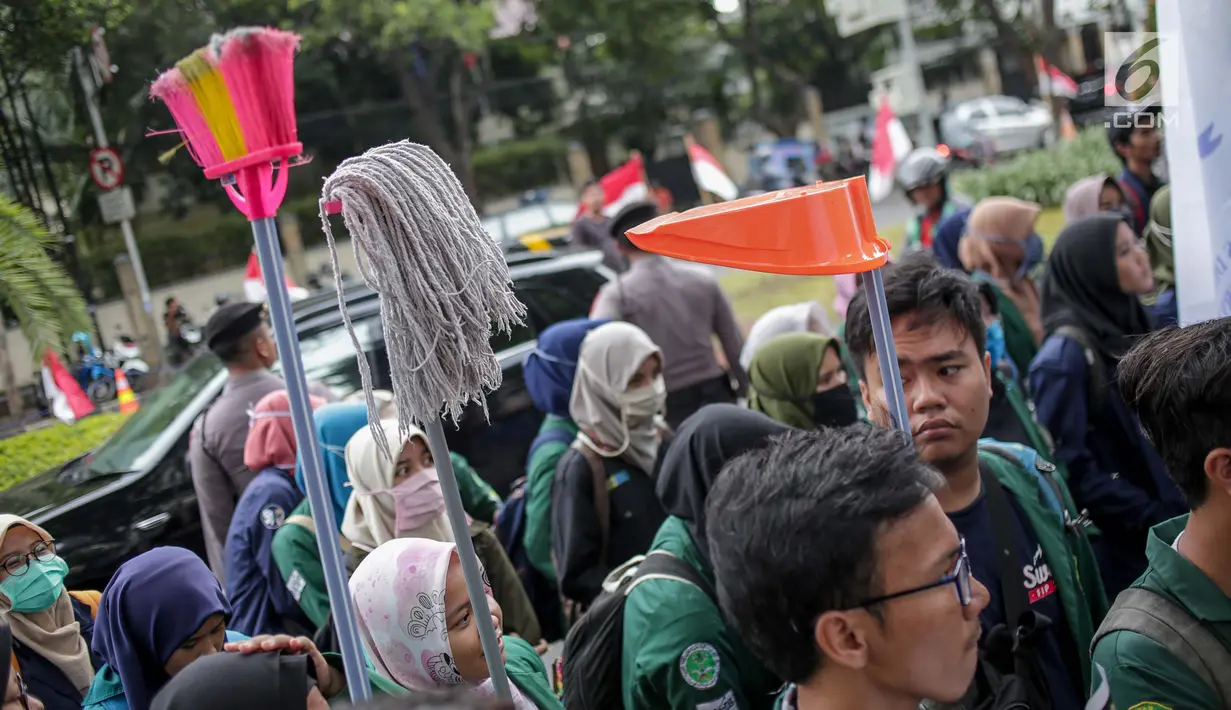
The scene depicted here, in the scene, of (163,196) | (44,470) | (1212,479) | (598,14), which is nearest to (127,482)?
(44,470)

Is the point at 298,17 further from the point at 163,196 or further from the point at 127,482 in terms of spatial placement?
the point at 127,482

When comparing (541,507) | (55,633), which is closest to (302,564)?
(55,633)

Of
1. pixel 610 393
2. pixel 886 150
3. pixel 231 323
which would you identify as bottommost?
pixel 610 393

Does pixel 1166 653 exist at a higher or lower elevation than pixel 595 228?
lower

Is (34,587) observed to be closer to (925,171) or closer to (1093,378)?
(1093,378)

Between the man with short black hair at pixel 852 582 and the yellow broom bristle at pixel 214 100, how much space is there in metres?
1.04

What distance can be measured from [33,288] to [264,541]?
1.24 m

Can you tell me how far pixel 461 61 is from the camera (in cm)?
2592

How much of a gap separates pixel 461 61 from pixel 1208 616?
25.4 metres

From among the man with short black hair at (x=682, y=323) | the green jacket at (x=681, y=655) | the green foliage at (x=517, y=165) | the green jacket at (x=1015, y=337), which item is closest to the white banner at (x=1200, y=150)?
the green jacket at (x=681, y=655)

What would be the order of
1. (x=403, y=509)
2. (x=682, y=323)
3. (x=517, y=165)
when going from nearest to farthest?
1. (x=403, y=509)
2. (x=682, y=323)
3. (x=517, y=165)

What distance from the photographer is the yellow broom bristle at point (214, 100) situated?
1891 mm

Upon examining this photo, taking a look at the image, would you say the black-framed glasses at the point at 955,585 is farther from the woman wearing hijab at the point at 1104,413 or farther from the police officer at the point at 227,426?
the police officer at the point at 227,426

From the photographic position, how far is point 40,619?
3.16 m
